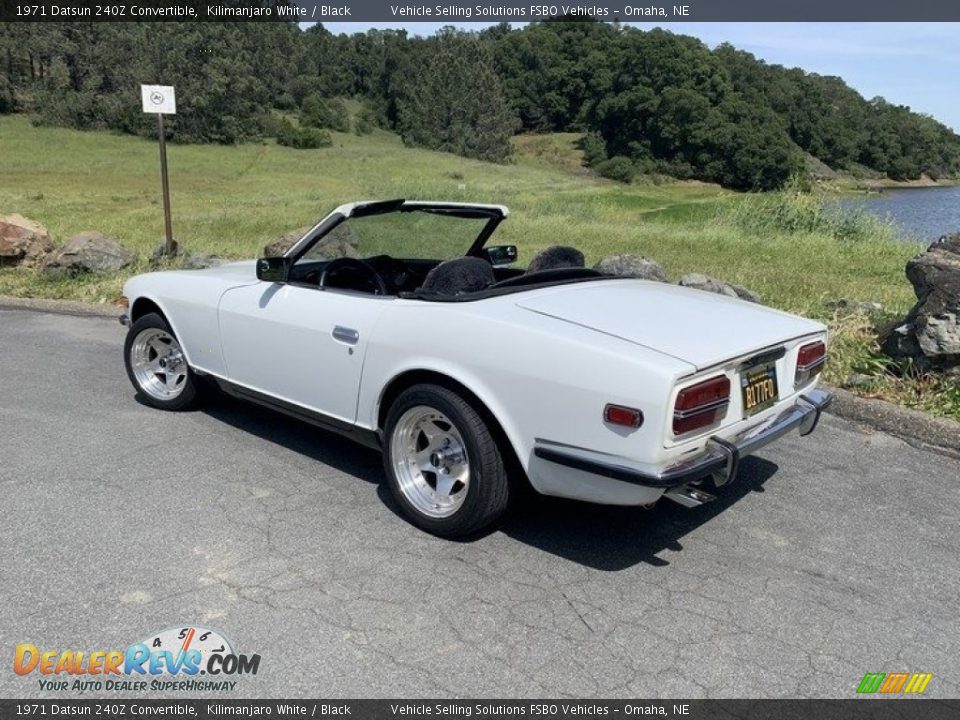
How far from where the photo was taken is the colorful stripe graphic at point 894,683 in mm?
2574

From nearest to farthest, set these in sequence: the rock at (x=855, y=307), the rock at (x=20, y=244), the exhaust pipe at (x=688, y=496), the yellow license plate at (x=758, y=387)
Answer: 1. the exhaust pipe at (x=688, y=496)
2. the yellow license plate at (x=758, y=387)
3. the rock at (x=855, y=307)
4. the rock at (x=20, y=244)

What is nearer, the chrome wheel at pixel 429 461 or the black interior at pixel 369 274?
the chrome wheel at pixel 429 461

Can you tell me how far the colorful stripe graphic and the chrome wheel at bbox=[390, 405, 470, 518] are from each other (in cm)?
162

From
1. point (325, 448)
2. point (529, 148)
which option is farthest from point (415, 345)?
point (529, 148)

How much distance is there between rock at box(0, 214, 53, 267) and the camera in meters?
10.4

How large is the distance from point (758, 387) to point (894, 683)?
3.91ft

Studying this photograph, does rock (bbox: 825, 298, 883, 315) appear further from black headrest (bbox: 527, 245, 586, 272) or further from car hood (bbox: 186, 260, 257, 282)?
car hood (bbox: 186, 260, 257, 282)

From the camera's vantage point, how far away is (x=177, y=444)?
4598 millimetres

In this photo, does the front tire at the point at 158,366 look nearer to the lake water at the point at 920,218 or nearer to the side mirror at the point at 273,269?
the side mirror at the point at 273,269

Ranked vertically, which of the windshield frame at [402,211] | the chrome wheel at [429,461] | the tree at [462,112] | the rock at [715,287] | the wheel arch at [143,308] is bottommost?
the chrome wheel at [429,461]

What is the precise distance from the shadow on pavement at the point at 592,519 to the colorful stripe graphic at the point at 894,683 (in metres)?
0.90

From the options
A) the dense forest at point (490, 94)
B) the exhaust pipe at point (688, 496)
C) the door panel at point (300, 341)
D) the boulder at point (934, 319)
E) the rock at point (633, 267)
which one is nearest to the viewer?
the exhaust pipe at point (688, 496)

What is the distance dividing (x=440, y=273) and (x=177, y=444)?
203 centimetres

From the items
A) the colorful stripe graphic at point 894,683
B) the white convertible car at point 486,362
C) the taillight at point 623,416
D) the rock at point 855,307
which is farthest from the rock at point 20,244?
the colorful stripe graphic at point 894,683
